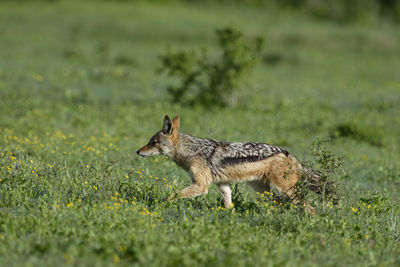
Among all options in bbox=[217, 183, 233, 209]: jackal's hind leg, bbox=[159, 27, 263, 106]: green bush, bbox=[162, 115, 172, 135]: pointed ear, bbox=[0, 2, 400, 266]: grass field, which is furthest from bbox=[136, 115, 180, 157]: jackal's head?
bbox=[159, 27, 263, 106]: green bush

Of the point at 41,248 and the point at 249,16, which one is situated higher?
the point at 249,16

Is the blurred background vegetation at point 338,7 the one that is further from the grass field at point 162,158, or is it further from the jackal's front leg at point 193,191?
the jackal's front leg at point 193,191

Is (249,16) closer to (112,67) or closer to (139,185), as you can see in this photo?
(112,67)

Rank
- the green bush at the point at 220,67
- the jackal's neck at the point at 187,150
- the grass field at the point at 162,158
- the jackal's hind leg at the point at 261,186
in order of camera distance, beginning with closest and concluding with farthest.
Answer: the grass field at the point at 162,158
the jackal's hind leg at the point at 261,186
the jackal's neck at the point at 187,150
the green bush at the point at 220,67

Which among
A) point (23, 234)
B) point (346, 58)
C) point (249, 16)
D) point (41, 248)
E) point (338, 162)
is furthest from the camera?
point (249, 16)

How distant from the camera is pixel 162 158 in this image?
10461mm

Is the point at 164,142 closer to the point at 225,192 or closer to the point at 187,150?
the point at 187,150

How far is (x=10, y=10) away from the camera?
137ft

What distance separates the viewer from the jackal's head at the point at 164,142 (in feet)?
26.8

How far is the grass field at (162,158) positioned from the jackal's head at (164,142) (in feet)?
1.59

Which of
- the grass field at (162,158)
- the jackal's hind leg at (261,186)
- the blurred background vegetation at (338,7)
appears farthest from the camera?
the blurred background vegetation at (338,7)

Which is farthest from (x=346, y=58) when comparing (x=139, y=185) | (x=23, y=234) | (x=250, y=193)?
(x=23, y=234)

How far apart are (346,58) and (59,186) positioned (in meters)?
29.7

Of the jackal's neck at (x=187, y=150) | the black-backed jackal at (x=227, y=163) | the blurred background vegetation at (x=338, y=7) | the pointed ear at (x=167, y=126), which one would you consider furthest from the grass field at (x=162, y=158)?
the blurred background vegetation at (x=338, y=7)
